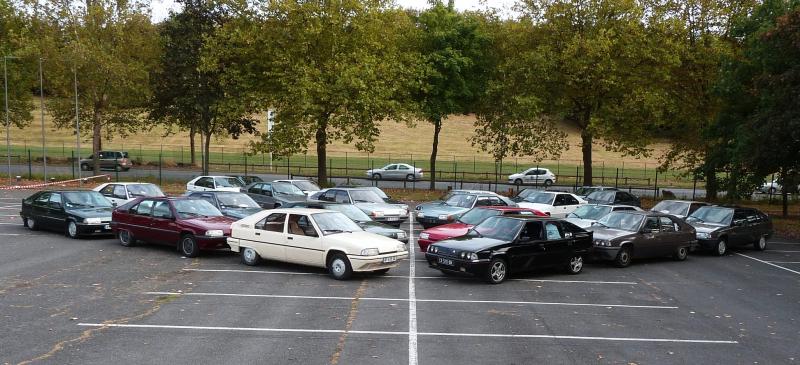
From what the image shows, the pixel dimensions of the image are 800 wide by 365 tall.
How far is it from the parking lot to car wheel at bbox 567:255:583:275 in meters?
0.21

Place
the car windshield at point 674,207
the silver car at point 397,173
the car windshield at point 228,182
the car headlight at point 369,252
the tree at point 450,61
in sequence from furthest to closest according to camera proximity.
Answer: the silver car at point 397,173 → the tree at point 450,61 → the car windshield at point 228,182 → the car windshield at point 674,207 → the car headlight at point 369,252

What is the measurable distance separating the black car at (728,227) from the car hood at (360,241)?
34.6 feet

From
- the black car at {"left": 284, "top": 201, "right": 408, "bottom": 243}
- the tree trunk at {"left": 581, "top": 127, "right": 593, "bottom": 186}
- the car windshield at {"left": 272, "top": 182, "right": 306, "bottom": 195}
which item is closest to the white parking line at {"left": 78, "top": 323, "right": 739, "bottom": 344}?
the black car at {"left": 284, "top": 201, "right": 408, "bottom": 243}

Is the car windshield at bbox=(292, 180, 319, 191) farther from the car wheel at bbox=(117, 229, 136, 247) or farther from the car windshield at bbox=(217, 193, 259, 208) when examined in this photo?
the car wheel at bbox=(117, 229, 136, 247)

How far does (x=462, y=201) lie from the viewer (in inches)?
914

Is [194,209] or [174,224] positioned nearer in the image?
[174,224]

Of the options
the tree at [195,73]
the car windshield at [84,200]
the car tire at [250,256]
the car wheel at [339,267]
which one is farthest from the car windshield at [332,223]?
the tree at [195,73]

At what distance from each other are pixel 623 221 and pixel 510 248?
5213mm

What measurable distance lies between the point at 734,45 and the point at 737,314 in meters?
28.7

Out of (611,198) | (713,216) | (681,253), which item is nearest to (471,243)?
(681,253)

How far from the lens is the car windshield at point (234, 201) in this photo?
20452mm

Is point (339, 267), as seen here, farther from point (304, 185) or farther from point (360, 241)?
point (304, 185)

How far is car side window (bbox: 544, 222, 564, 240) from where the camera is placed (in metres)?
15.0

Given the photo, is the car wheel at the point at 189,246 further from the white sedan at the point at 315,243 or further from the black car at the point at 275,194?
the black car at the point at 275,194
